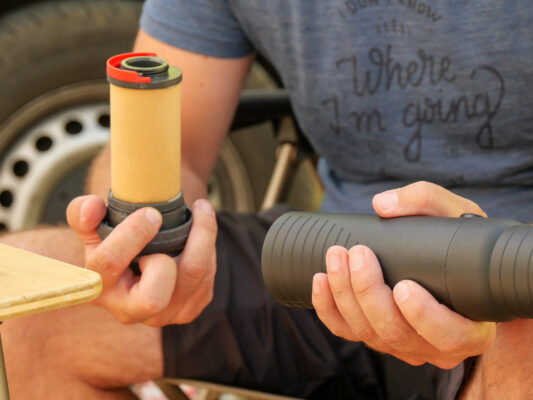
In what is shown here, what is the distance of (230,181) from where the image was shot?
2.20 metres

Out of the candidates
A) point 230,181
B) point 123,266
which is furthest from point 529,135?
point 230,181

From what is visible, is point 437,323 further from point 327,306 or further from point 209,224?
point 209,224

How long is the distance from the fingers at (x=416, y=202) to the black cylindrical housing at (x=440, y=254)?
0.01 metres

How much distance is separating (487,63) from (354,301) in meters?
0.46

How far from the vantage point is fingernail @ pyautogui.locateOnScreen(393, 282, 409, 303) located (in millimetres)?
726

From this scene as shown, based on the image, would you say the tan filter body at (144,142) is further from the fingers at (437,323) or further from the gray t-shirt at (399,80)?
the gray t-shirt at (399,80)

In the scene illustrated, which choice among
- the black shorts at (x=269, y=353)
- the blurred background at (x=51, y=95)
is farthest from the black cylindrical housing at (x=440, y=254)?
the blurred background at (x=51, y=95)

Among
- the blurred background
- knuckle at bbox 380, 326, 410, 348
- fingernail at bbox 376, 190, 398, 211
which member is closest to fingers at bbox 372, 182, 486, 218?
fingernail at bbox 376, 190, 398, 211

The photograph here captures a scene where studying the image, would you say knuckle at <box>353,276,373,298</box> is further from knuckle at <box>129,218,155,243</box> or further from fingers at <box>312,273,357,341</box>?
knuckle at <box>129,218,155,243</box>

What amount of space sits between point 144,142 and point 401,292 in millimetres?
284

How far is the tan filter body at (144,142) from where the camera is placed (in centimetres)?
77

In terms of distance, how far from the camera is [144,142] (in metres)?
0.78

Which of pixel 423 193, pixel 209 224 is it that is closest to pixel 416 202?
pixel 423 193

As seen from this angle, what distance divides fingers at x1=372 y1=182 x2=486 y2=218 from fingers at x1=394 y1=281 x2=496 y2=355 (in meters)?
0.07
